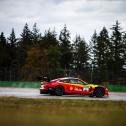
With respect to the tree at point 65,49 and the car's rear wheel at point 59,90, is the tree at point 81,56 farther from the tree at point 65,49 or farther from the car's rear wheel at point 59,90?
the car's rear wheel at point 59,90

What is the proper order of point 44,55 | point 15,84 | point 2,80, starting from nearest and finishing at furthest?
point 15,84 < point 2,80 < point 44,55

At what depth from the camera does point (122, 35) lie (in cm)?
7831

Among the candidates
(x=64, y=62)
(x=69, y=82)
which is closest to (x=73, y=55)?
(x=64, y=62)

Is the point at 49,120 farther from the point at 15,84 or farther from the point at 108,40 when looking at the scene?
the point at 108,40

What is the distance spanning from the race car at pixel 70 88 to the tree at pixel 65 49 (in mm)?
63659

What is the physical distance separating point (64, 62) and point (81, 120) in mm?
78616

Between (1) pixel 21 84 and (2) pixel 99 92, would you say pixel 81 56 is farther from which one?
(2) pixel 99 92

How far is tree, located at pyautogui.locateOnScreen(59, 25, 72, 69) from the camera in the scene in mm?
86938

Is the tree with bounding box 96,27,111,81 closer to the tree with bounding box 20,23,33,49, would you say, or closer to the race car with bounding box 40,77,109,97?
the tree with bounding box 20,23,33,49

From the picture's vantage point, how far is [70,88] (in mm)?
20984

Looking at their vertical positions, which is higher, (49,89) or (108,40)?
(108,40)

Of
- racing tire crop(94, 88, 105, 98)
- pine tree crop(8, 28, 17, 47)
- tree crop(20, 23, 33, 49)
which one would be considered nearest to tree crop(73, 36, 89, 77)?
tree crop(20, 23, 33, 49)

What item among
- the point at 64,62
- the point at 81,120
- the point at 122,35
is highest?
the point at 122,35

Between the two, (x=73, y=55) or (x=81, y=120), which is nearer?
(x=81, y=120)
